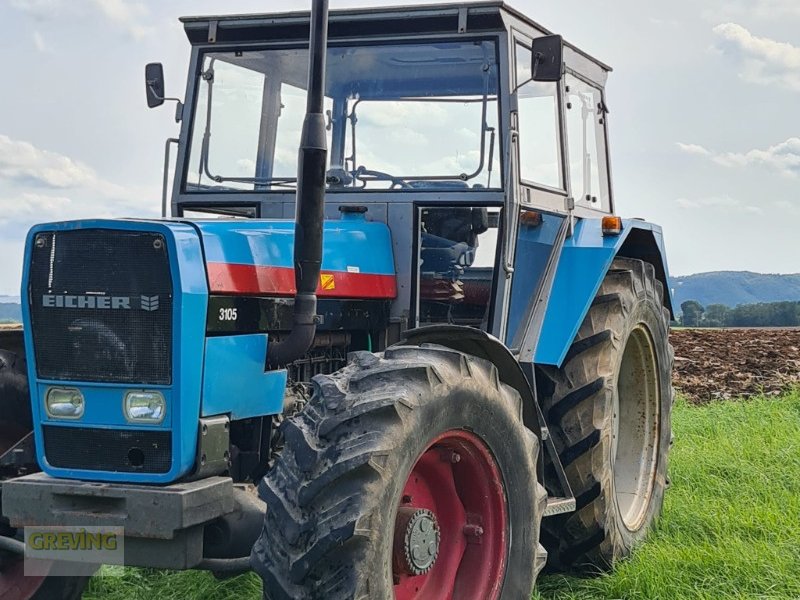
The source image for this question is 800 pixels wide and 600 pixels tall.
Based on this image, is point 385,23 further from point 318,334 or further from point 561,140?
point 318,334

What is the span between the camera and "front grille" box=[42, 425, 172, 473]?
3367 mm

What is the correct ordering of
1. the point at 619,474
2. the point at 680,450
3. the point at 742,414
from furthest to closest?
the point at 742,414
the point at 680,450
the point at 619,474

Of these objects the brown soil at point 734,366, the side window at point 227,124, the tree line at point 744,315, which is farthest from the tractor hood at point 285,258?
the tree line at point 744,315

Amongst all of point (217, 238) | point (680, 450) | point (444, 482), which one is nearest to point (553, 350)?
point (444, 482)

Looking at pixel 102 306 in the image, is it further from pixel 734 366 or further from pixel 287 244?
pixel 734 366

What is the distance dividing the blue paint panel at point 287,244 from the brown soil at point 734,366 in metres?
7.45

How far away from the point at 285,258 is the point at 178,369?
28.8 inches

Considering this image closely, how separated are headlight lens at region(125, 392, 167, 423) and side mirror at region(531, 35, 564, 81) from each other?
1978mm

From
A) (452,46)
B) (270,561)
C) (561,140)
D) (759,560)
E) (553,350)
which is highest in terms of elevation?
(452,46)

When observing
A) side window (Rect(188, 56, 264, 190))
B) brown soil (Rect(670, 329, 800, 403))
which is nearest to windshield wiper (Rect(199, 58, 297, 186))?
side window (Rect(188, 56, 264, 190))

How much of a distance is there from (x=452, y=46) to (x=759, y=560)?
2.68 metres

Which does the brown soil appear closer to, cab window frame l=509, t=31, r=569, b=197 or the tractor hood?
cab window frame l=509, t=31, r=569, b=197

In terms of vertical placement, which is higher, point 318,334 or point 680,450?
point 318,334

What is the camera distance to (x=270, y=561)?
3.02 metres
